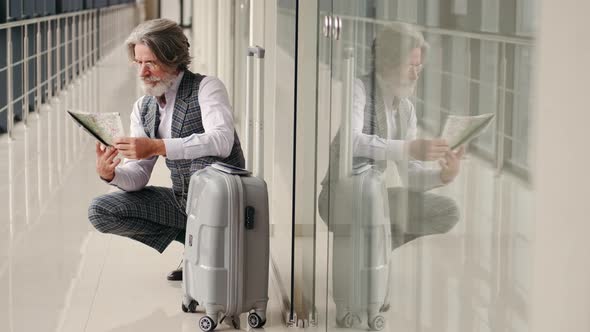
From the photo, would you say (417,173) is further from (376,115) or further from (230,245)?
(230,245)

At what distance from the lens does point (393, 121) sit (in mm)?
1235

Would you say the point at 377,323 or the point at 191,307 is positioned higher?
the point at 377,323

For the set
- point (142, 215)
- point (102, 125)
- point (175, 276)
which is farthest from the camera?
point (175, 276)

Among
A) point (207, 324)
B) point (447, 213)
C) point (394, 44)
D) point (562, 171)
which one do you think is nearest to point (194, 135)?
point (207, 324)

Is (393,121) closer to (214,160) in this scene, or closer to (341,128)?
(341,128)

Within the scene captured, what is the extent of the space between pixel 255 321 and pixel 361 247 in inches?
22.0

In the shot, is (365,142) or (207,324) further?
(207,324)

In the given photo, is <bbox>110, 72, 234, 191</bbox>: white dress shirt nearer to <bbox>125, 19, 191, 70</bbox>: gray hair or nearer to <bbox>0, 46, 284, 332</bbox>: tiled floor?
<bbox>125, 19, 191, 70</bbox>: gray hair

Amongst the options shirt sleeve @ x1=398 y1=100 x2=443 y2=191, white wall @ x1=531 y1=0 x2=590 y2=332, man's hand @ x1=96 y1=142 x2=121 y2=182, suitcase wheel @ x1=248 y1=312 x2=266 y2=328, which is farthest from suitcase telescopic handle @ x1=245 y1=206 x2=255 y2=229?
white wall @ x1=531 y1=0 x2=590 y2=332

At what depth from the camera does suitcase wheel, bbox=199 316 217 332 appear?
1916 millimetres

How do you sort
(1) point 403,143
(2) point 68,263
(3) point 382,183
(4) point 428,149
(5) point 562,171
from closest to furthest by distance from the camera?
(5) point 562,171
(4) point 428,149
(1) point 403,143
(3) point 382,183
(2) point 68,263

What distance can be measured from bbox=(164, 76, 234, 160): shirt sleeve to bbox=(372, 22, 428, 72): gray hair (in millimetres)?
738

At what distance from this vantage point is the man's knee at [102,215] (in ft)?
6.88

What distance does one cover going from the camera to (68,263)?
8.15 ft
